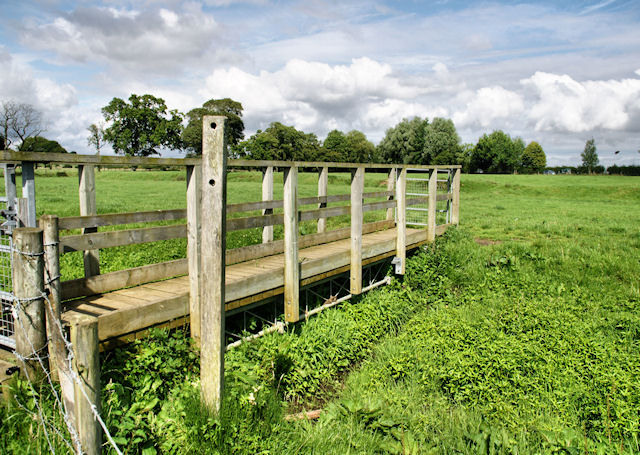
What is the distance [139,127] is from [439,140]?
48798 mm

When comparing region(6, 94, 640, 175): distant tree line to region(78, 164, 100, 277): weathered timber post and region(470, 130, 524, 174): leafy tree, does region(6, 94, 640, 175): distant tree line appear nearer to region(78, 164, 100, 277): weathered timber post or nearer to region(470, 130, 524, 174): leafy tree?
region(470, 130, 524, 174): leafy tree

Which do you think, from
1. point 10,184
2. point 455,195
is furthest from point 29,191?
point 455,195

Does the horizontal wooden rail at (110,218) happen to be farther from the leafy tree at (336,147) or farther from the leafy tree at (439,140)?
the leafy tree at (336,147)

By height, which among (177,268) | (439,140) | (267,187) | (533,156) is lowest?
(177,268)

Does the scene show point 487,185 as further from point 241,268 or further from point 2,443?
point 2,443

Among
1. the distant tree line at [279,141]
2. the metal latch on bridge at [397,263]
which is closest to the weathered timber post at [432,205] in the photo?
the metal latch on bridge at [397,263]

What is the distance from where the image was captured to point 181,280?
668cm

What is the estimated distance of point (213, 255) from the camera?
430 cm

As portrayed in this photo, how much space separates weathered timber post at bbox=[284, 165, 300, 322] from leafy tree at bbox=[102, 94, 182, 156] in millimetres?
71384

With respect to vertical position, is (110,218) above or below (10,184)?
below

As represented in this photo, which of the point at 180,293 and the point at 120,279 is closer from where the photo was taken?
the point at 180,293

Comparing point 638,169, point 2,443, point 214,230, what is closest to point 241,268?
point 214,230

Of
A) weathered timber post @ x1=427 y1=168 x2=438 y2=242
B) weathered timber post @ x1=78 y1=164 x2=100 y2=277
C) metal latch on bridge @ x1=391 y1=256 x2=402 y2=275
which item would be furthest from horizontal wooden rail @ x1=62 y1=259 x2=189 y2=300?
weathered timber post @ x1=427 y1=168 x2=438 y2=242

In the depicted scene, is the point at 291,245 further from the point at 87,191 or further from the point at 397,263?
the point at 397,263
